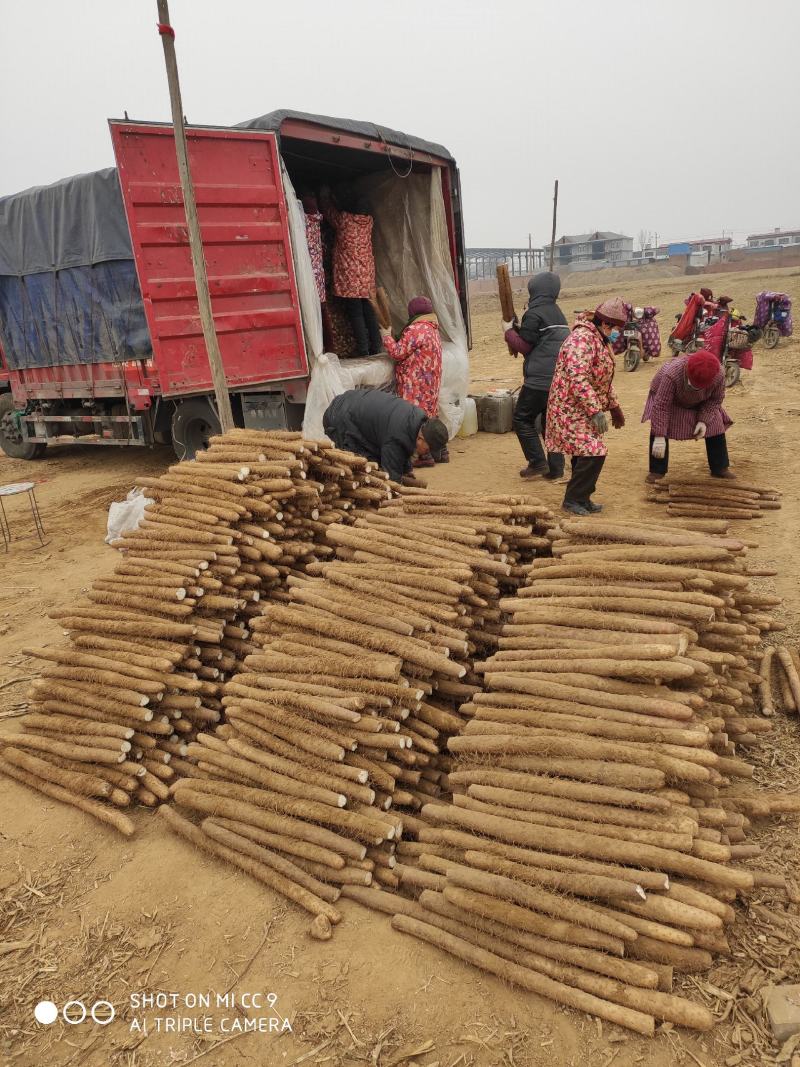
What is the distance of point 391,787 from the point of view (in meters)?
2.85

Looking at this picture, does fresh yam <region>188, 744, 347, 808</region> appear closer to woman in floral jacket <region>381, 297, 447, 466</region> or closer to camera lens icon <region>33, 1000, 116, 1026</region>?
camera lens icon <region>33, 1000, 116, 1026</region>

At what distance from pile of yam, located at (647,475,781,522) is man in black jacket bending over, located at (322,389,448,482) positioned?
2718 millimetres

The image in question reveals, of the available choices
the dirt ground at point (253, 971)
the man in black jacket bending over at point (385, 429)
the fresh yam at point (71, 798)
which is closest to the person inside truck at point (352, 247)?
the man in black jacket bending over at point (385, 429)

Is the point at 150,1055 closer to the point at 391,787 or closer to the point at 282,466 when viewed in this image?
the point at 391,787

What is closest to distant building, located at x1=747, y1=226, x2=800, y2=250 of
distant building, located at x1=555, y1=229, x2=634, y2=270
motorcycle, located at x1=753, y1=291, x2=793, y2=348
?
distant building, located at x1=555, y1=229, x2=634, y2=270

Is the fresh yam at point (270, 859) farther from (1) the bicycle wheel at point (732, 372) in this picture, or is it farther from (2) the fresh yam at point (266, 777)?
(1) the bicycle wheel at point (732, 372)

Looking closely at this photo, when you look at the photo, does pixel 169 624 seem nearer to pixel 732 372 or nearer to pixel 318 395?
pixel 318 395

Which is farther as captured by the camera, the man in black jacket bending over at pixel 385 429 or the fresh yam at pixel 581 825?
the man in black jacket bending over at pixel 385 429

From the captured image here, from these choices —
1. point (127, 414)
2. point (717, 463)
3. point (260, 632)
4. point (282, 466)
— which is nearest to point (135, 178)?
point (127, 414)

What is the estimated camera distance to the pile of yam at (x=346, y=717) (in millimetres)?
2789

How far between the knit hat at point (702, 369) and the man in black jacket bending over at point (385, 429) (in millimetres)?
2500

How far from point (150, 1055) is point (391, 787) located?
121cm

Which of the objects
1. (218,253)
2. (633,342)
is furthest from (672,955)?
(633,342)

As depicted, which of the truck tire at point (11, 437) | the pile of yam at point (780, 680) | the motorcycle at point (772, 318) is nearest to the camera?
the pile of yam at point (780, 680)
